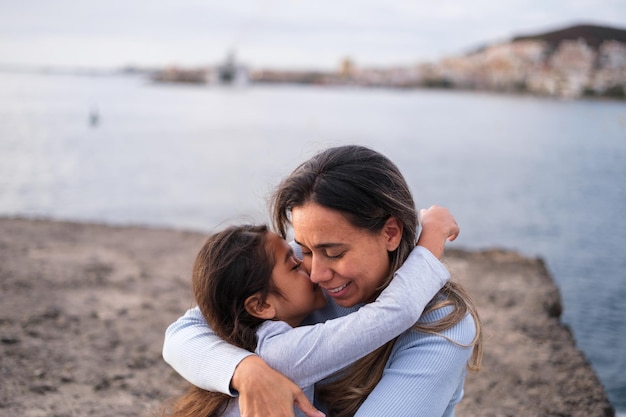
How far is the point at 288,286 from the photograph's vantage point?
224cm

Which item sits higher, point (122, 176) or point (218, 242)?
point (218, 242)

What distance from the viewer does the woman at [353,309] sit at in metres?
1.89

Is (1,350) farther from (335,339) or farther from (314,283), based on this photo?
(335,339)

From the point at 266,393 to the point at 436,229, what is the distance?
0.79 metres

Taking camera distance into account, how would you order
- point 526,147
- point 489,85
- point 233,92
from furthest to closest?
point 233,92 < point 489,85 < point 526,147

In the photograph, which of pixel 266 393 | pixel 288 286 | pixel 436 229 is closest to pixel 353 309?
pixel 288 286

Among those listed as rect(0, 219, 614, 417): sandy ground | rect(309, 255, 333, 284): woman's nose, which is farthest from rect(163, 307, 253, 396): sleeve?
rect(0, 219, 614, 417): sandy ground

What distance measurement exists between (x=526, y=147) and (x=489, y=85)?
49.7 m

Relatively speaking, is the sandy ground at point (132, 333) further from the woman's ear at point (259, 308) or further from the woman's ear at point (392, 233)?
the woman's ear at point (259, 308)

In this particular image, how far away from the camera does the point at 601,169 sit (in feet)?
110

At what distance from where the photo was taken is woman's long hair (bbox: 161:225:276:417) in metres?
2.18

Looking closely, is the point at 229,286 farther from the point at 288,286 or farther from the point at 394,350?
the point at 394,350

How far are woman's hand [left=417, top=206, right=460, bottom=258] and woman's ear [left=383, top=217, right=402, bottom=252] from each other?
0.24 ft

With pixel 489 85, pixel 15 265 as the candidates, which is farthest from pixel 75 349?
pixel 489 85
